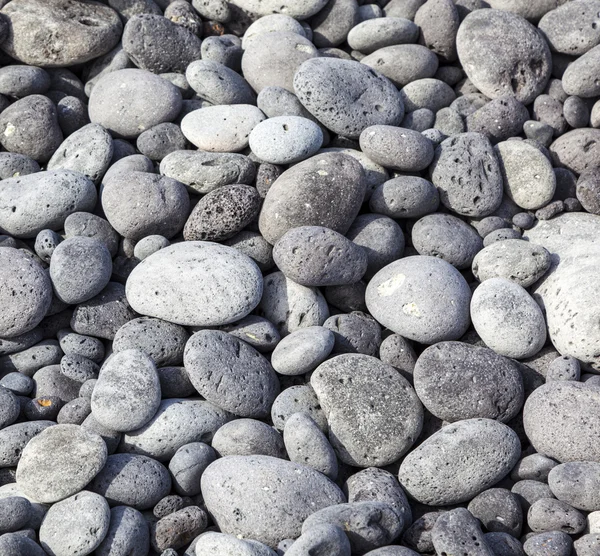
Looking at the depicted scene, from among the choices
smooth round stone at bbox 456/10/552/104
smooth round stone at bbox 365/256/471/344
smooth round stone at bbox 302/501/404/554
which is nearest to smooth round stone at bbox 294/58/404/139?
smooth round stone at bbox 456/10/552/104

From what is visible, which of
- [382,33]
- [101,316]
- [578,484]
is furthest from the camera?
[382,33]

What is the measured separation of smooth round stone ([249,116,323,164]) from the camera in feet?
17.4

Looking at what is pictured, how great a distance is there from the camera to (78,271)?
4.76 metres

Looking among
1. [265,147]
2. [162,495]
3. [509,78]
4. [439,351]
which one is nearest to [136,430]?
[162,495]

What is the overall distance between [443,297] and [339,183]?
41.1 inches

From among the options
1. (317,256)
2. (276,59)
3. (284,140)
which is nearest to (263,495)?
(317,256)

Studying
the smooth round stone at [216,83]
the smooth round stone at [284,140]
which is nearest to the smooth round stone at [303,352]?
the smooth round stone at [284,140]

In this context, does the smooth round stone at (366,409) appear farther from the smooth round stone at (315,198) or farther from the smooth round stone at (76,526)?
the smooth round stone at (76,526)

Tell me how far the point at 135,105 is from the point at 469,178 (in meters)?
2.54

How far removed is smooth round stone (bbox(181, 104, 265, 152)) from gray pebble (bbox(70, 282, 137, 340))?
1.40 m

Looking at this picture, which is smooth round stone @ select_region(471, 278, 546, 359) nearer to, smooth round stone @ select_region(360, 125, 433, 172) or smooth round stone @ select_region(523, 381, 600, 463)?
smooth round stone @ select_region(523, 381, 600, 463)

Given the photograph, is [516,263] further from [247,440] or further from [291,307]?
[247,440]

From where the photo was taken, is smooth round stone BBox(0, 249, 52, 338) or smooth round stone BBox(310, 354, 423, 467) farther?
smooth round stone BBox(0, 249, 52, 338)

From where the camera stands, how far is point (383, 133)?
17.6 feet
